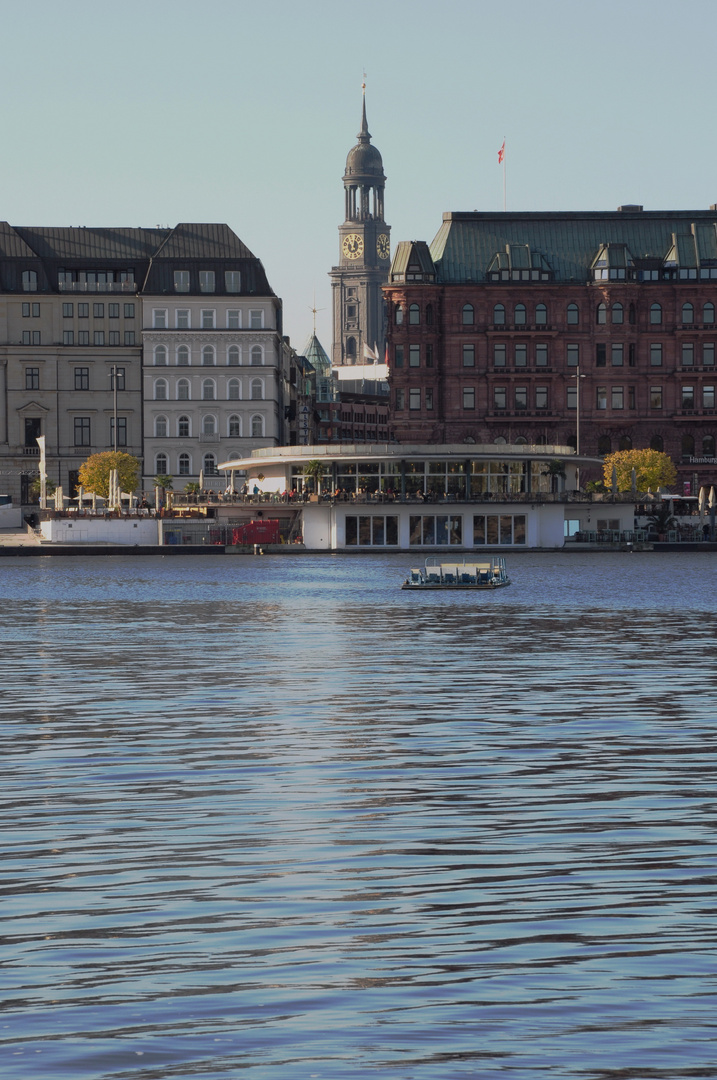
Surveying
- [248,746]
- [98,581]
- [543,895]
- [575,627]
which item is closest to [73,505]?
[98,581]

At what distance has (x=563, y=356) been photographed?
18225 cm

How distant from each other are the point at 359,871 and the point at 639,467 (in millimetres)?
151107

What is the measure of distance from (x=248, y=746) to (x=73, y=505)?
15390 centimetres

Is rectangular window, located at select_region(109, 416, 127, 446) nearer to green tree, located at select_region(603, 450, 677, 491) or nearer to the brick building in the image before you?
the brick building

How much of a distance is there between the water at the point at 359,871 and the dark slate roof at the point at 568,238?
146m

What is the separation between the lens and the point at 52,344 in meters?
184

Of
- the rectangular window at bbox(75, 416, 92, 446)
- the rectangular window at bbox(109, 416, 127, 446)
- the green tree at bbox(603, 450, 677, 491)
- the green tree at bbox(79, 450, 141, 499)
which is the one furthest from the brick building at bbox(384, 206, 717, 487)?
the rectangular window at bbox(75, 416, 92, 446)

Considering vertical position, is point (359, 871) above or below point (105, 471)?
below

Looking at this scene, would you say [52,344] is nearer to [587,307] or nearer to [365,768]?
[587,307]

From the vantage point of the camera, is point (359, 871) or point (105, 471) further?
point (105, 471)

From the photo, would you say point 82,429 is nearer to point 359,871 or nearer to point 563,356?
point 563,356

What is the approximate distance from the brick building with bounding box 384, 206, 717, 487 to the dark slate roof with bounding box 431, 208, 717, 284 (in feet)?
5.98

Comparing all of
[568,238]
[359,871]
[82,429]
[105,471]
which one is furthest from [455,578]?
[568,238]

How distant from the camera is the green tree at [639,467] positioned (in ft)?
538
